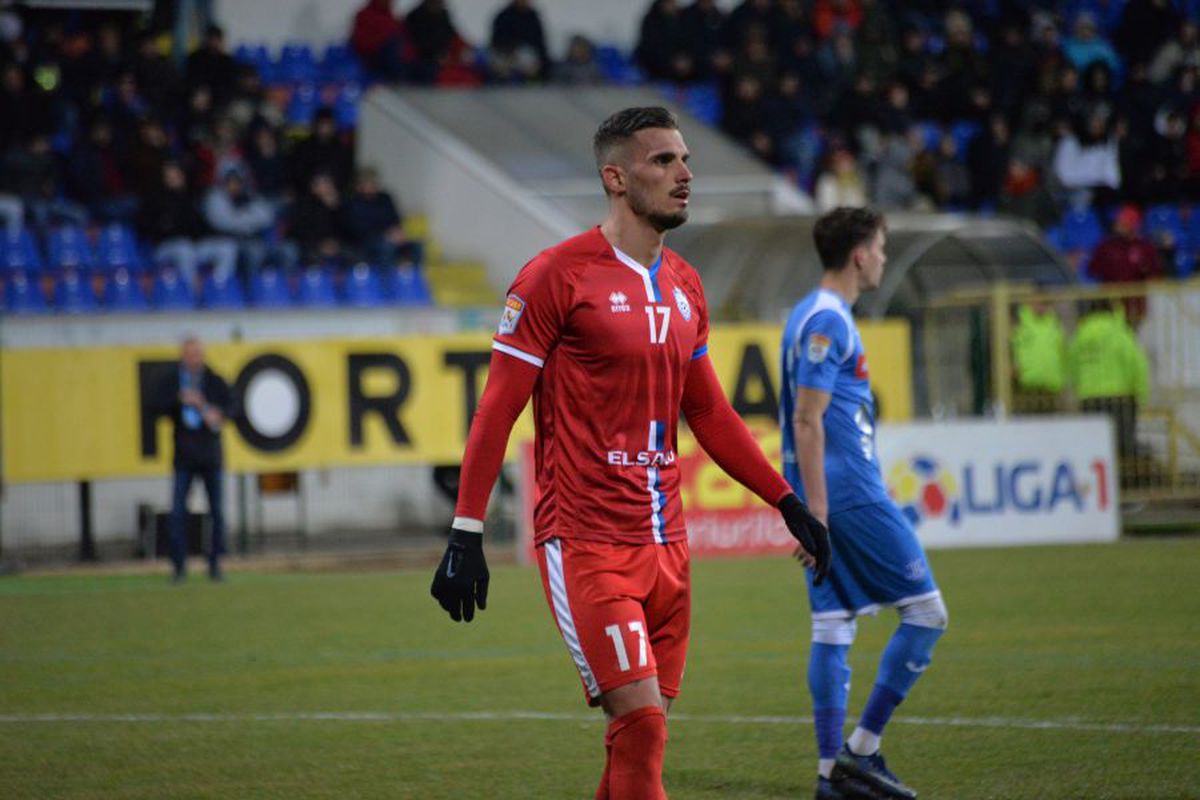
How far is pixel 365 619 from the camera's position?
1412cm

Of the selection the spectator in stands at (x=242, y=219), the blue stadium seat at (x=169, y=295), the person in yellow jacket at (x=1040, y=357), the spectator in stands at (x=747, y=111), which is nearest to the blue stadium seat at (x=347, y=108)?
the spectator in stands at (x=242, y=219)

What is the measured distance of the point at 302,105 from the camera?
26.3 m

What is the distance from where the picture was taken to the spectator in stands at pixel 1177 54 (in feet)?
95.0

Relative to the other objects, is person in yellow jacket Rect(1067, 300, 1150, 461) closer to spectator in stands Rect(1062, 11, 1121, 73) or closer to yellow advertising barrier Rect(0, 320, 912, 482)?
yellow advertising barrier Rect(0, 320, 912, 482)

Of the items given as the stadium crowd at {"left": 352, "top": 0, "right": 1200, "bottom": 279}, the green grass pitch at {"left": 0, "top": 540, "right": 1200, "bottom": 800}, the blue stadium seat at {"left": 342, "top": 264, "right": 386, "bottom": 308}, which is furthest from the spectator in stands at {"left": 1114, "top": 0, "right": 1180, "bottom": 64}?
the green grass pitch at {"left": 0, "top": 540, "right": 1200, "bottom": 800}

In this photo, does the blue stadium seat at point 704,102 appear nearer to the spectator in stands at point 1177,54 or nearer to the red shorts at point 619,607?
the spectator in stands at point 1177,54

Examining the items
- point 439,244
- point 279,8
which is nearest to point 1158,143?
point 439,244

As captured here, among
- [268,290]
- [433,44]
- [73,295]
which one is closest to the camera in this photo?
[73,295]

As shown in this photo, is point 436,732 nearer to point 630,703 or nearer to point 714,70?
point 630,703

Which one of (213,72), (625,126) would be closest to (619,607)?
(625,126)

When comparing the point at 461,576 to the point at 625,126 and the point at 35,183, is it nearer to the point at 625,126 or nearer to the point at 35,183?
the point at 625,126

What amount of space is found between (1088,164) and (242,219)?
11.8 metres

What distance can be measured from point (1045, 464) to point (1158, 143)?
33.4ft

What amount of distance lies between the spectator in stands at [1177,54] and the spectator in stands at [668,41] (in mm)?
7038
